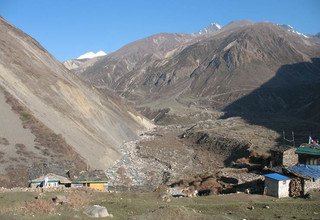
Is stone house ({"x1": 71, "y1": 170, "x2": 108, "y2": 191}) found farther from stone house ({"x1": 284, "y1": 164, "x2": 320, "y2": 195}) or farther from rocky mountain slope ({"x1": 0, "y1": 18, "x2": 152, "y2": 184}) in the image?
stone house ({"x1": 284, "y1": 164, "x2": 320, "y2": 195})

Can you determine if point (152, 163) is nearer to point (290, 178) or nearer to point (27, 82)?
point (27, 82)

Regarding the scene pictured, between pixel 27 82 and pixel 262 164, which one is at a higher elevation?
pixel 27 82

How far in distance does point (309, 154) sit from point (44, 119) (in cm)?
3411

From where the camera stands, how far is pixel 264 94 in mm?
181875

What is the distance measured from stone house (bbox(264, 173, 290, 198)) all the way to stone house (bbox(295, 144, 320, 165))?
31.7 ft

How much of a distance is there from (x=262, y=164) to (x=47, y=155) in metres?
21.8

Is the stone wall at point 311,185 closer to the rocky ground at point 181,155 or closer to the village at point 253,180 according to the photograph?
the village at point 253,180

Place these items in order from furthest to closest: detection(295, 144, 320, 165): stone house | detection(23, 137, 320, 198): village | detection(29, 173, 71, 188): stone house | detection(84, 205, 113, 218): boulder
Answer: detection(295, 144, 320, 165): stone house < detection(29, 173, 71, 188): stone house < detection(23, 137, 320, 198): village < detection(84, 205, 113, 218): boulder

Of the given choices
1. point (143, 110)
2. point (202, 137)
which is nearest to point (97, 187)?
point (202, 137)

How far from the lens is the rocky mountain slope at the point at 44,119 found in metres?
51.0

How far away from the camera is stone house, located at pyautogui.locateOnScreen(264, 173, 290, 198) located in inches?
1315

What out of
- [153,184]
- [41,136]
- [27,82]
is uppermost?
[27,82]

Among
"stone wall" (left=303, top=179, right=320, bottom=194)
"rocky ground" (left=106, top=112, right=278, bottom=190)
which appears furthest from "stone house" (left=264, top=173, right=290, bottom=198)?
"rocky ground" (left=106, top=112, right=278, bottom=190)

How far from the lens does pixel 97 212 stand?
26.6 meters
